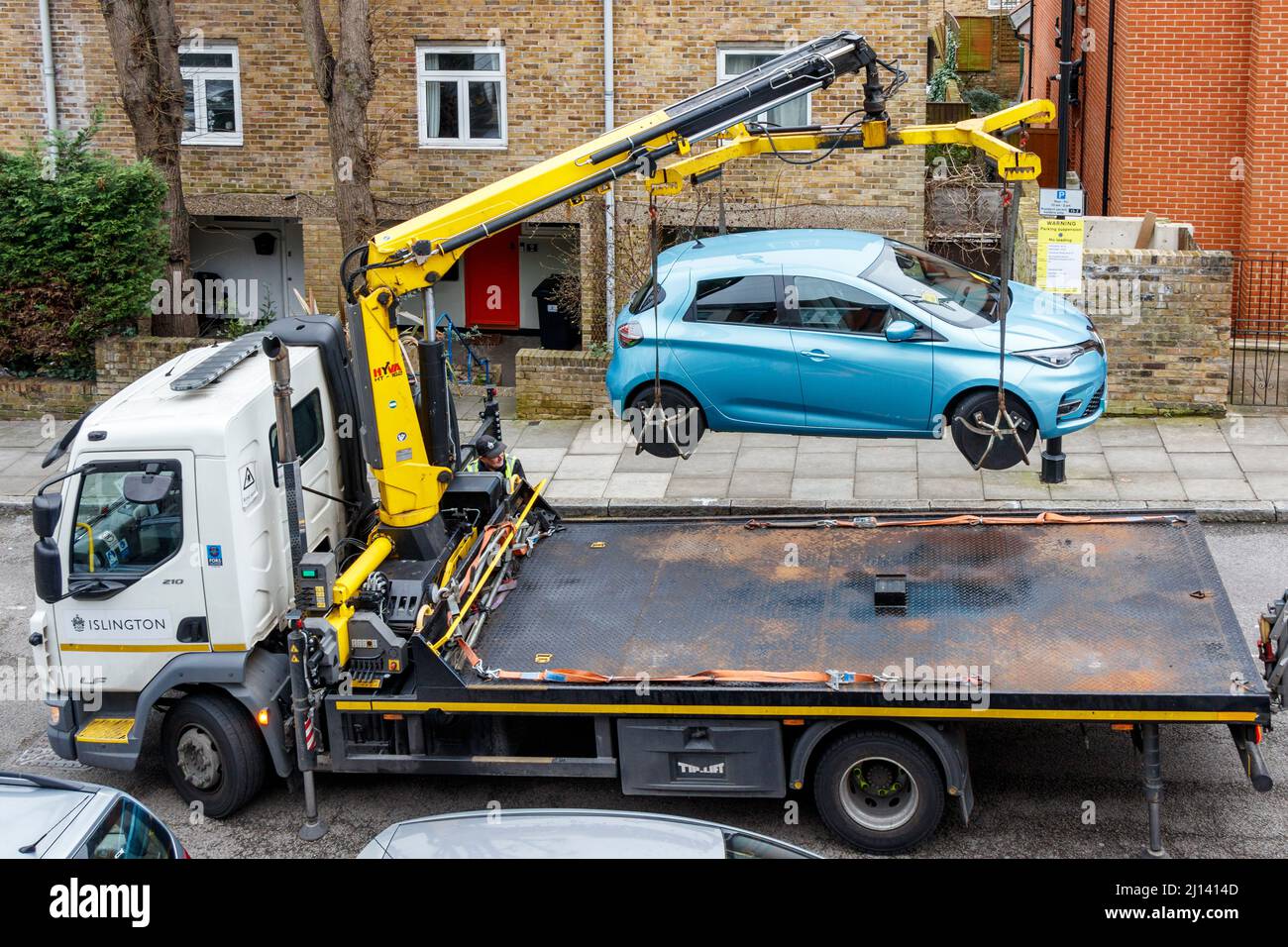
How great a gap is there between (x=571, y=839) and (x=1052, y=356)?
8.26 metres

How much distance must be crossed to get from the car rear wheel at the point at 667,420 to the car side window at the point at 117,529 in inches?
237

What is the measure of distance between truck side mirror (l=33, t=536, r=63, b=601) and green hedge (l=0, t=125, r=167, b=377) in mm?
9766

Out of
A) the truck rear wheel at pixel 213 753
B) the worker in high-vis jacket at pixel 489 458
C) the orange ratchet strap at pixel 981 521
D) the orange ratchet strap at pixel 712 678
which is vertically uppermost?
the worker in high-vis jacket at pixel 489 458

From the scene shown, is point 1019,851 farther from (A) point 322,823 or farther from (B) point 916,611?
(A) point 322,823

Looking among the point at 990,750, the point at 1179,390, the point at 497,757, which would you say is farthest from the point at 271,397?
the point at 1179,390

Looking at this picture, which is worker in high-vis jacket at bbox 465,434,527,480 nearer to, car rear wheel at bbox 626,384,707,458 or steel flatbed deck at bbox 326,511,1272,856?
steel flatbed deck at bbox 326,511,1272,856

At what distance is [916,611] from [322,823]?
12.0 ft

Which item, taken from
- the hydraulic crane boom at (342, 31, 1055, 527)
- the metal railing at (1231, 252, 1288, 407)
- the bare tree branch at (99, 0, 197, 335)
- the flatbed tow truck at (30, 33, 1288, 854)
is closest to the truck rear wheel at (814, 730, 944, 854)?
the flatbed tow truck at (30, 33, 1288, 854)

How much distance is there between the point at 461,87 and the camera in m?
19.8

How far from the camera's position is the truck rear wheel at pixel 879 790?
827 centimetres

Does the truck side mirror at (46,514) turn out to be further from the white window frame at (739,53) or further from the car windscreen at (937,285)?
the white window frame at (739,53)

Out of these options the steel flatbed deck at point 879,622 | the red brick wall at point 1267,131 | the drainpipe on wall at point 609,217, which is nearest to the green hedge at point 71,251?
the drainpipe on wall at point 609,217

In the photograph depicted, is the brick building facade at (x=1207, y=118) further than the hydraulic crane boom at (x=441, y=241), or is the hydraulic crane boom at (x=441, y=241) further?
the brick building facade at (x=1207, y=118)

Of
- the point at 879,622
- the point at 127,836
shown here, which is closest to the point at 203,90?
the point at 879,622
